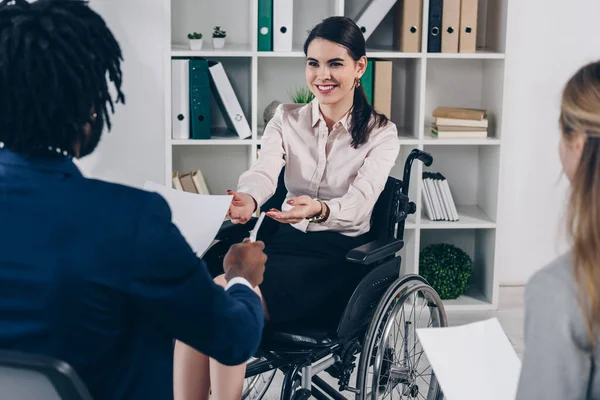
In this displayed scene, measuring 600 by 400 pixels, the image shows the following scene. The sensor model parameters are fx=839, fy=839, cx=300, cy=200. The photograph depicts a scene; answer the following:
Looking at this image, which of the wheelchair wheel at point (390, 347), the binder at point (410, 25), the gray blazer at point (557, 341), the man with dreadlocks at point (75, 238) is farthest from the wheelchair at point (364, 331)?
the binder at point (410, 25)

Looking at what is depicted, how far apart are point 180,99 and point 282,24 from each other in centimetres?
50

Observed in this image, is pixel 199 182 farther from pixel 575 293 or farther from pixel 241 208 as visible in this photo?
pixel 575 293

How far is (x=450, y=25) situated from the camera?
336cm

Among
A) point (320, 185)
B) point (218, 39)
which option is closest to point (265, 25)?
point (218, 39)

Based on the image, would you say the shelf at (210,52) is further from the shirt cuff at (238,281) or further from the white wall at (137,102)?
the shirt cuff at (238,281)

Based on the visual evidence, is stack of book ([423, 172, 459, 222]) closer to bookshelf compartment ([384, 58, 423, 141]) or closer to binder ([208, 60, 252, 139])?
bookshelf compartment ([384, 58, 423, 141])

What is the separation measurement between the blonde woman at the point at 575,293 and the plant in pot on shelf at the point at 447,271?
241 centimetres

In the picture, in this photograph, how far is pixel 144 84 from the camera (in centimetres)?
349

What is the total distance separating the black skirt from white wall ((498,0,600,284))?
1.34 meters

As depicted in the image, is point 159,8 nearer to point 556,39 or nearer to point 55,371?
point 556,39

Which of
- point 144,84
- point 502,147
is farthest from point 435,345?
point 144,84

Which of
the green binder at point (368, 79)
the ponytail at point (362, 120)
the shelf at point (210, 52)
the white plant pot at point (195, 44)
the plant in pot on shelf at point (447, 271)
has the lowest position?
the plant in pot on shelf at point (447, 271)

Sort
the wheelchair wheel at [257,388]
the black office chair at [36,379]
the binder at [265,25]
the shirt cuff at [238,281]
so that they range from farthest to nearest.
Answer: the binder at [265,25]
the wheelchair wheel at [257,388]
the shirt cuff at [238,281]
the black office chair at [36,379]

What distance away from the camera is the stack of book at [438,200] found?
3.52 metres
